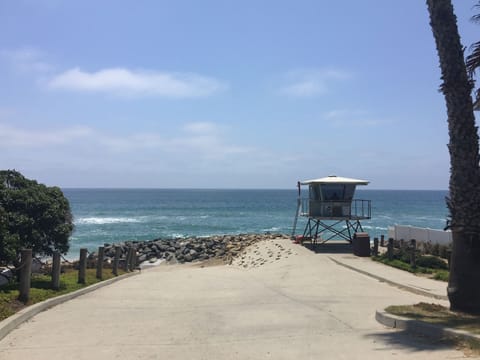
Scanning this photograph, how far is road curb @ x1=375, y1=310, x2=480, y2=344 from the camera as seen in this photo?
7.27 meters

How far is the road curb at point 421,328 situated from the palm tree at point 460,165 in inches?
55.8

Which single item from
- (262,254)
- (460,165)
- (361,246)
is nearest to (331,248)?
(361,246)

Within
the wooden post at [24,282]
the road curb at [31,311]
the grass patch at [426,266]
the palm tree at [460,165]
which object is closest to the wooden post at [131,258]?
the road curb at [31,311]

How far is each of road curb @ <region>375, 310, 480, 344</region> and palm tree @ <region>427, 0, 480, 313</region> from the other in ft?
4.65

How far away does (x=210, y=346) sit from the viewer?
7.52m

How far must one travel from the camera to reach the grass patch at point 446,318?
6986 mm

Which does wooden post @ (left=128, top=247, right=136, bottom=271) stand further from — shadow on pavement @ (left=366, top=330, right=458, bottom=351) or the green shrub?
shadow on pavement @ (left=366, top=330, right=458, bottom=351)

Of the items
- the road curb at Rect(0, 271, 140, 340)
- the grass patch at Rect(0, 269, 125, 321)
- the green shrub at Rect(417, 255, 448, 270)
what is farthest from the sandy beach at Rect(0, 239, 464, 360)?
the green shrub at Rect(417, 255, 448, 270)

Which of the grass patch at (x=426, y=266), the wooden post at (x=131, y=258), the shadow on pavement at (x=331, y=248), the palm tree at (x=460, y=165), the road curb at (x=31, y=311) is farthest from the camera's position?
the shadow on pavement at (x=331, y=248)

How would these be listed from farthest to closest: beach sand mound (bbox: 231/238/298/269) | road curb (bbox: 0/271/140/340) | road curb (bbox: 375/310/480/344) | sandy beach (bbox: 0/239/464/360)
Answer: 1. beach sand mound (bbox: 231/238/298/269)
2. road curb (bbox: 0/271/140/340)
3. road curb (bbox: 375/310/480/344)
4. sandy beach (bbox: 0/239/464/360)

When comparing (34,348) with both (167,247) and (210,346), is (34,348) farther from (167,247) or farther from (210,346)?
(167,247)

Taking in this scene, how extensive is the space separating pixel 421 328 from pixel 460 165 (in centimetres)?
319

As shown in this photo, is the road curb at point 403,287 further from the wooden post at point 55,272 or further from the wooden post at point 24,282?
the wooden post at point 24,282

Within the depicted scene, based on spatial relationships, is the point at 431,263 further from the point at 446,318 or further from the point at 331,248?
the point at 446,318
